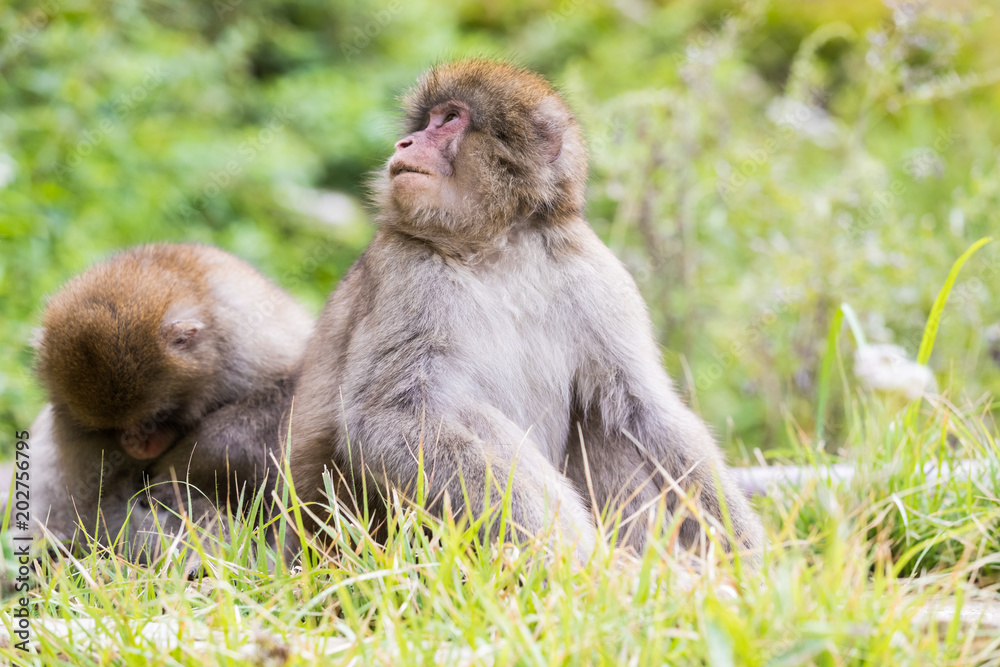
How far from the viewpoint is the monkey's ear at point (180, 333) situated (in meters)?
3.42

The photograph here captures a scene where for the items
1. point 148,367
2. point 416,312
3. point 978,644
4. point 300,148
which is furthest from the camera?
point 300,148

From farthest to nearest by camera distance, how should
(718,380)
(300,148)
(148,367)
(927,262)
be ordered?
(300,148)
(718,380)
(927,262)
(148,367)

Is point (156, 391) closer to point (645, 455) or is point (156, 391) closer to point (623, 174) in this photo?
point (645, 455)

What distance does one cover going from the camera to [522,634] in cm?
203

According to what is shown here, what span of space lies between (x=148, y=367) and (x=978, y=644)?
266 cm

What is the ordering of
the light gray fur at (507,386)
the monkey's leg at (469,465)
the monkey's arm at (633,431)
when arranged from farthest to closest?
the monkey's arm at (633,431) → the light gray fur at (507,386) → the monkey's leg at (469,465)

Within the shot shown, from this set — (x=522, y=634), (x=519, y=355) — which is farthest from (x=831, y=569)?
(x=519, y=355)

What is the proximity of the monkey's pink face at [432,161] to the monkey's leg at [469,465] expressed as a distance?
26.3 inches

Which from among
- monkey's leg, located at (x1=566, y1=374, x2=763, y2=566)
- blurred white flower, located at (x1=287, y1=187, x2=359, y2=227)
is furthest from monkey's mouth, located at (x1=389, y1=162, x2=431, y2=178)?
blurred white flower, located at (x1=287, y1=187, x2=359, y2=227)

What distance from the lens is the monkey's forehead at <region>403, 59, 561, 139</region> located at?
3.10m

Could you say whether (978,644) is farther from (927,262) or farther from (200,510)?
(927,262)

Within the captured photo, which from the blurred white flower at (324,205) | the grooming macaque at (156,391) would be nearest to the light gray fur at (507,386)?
the grooming macaque at (156,391)

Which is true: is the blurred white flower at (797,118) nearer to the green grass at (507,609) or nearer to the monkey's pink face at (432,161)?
the monkey's pink face at (432,161)

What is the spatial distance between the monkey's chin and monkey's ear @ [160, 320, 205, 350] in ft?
1.12
